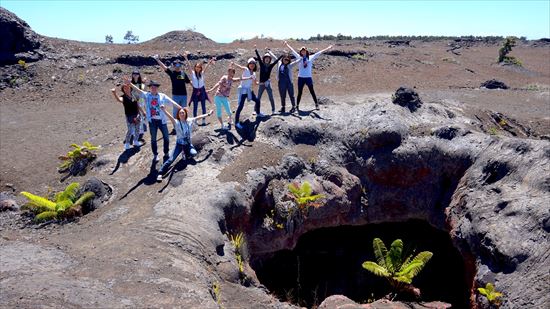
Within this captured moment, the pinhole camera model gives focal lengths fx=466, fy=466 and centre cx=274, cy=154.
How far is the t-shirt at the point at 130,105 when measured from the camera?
50.3ft

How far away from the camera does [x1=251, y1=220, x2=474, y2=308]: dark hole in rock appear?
16016mm

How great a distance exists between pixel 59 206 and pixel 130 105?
4264 millimetres

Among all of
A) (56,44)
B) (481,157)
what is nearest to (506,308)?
(481,157)

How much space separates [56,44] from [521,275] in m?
31.6

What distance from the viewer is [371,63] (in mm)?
35750

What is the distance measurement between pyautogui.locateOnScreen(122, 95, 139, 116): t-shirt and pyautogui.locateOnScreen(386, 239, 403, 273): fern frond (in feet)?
30.7

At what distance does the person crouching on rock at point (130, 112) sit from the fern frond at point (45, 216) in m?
4.11

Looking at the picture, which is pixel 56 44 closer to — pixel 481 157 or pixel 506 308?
pixel 481 157

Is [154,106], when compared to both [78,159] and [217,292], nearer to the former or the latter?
[78,159]

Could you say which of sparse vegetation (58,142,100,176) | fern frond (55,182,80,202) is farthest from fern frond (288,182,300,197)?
sparse vegetation (58,142,100,176)

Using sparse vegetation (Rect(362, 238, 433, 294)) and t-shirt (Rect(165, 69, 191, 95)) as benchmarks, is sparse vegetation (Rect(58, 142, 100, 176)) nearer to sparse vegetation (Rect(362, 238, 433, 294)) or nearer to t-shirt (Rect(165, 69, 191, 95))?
t-shirt (Rect(165, 69, 191, 95))

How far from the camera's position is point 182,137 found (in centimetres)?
1455

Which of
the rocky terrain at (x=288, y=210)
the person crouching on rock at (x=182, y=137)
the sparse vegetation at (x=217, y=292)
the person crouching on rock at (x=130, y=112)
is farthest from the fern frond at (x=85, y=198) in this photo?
the sparse vegetation at (x=217, y=292)

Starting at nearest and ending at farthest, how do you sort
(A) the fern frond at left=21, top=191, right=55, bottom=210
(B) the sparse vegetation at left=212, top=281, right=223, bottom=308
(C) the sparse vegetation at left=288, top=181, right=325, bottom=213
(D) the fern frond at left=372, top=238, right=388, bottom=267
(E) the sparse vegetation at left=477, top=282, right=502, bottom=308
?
1. (B) the sparse vegetation at left=212, top=281, right=223, bottom=308
2. (E) the sparse vegetation at left=477, top=282, right=502, bottom=308
3. (A) the fern frond at left=21, top=191, right=55, bottom=210
4. (D) the fern frond at left=372, top=238, right=388, bottom=267
5. (C) the sparse vegetation at left=288, top=181, right=325, bottom=213
